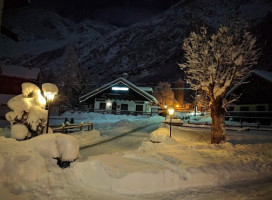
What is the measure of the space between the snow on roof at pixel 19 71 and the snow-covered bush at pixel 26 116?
30651mm

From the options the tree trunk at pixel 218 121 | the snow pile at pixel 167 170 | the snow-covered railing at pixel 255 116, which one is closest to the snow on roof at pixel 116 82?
the snow-covered railing at pixel 255 116

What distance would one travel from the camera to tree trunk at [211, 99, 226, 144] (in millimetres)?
14805

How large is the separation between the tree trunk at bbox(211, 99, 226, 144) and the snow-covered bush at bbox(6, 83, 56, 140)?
11.4 meters

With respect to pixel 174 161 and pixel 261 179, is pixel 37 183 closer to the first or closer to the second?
pixel 174 161

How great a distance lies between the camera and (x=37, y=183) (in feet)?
20.6

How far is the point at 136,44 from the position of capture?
171250 mm

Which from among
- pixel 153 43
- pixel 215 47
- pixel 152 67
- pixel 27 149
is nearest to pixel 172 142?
pixel 215 47

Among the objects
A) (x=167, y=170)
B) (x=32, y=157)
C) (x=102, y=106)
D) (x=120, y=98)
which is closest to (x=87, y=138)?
(x=32, y=157)

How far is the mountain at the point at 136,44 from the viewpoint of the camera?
441ft

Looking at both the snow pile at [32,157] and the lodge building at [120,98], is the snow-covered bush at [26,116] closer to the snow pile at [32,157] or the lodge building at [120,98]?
the snow pile at [32,157]

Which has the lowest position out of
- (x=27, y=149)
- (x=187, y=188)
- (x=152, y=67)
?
(x=187, y=188)

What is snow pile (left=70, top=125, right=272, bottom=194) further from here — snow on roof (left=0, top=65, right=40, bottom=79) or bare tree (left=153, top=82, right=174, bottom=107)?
bare tree (left=153, top=82, right=174, bottom=107)

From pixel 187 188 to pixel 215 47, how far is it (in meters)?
11.6

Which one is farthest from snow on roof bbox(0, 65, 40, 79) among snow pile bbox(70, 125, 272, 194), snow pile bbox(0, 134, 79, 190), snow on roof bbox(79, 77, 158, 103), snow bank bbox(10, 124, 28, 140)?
snow pile bbox(70, 125, 272, 194)
